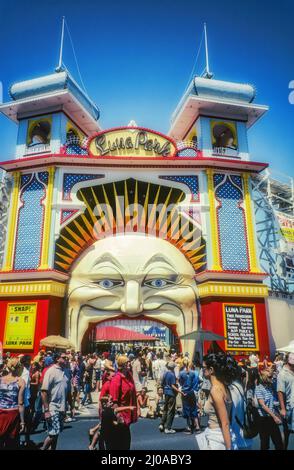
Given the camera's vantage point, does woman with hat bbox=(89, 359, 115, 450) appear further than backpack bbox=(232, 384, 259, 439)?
Yes

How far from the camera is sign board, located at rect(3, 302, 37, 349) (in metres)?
10.0

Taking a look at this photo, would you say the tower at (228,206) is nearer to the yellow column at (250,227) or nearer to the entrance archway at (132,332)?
the yellow column at (250,227)

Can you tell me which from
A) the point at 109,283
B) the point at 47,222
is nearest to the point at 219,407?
the point at 109,283

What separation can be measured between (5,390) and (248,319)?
7825 mm

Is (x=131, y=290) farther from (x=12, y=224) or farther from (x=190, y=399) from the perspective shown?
(x=12, y=224)

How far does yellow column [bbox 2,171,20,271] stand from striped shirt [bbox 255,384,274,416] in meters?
8.58

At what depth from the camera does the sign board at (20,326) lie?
1003 cm

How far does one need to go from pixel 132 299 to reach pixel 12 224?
4.73 meters

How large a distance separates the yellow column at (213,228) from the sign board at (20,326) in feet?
18.4

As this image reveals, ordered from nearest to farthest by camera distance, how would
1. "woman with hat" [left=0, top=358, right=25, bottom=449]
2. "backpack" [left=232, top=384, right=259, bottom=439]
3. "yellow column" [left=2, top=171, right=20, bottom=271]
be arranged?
"backpack" [left=232, top=384, right=259, bottom=439], "woman with hat" [left=0, top=358, right=25, bottom=449], "yellow column" [left=2, top=171, right=20, bottom=271]

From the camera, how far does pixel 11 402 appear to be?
14.9 feet

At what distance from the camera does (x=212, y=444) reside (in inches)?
133

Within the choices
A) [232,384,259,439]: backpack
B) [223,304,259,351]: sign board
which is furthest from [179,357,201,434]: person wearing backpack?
[223,304,259,351]: sign board

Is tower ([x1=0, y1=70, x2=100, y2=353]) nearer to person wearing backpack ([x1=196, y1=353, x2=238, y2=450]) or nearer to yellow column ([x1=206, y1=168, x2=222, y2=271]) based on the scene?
yellow column ([x1=206, y1=168, x2=222, y2=271])
